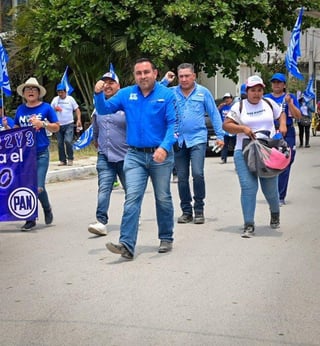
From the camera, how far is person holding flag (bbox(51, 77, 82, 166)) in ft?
55.1

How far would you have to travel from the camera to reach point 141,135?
24.4 feet

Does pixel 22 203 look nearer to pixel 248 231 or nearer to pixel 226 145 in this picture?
pixel 248 231

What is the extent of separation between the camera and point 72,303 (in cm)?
598

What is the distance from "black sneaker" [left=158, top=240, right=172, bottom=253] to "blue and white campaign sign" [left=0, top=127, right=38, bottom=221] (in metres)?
2.06

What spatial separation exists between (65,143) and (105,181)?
27.3 feet

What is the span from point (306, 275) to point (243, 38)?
53.0 feet

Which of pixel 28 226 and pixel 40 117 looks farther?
pixel 28 226

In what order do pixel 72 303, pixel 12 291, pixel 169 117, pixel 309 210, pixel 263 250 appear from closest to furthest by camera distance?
pixel 72 303, pixel 12 291, pixel 169 117, pixel 263 250, pixel 309 210

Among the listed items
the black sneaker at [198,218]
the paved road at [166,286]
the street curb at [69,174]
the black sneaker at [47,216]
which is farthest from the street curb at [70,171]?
the black sneaker at [198,218]

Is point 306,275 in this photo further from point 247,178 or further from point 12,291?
point 12,291

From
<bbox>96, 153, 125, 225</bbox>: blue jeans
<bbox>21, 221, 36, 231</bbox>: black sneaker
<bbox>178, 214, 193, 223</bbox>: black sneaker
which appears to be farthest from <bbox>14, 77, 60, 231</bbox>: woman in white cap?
<bbox>178, 214, 193, 223</bbox>: black sneaker

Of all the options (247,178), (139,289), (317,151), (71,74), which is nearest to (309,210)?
(247,178)

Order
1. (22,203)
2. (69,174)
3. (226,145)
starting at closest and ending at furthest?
(22,203) < (69,174) < (226,145)

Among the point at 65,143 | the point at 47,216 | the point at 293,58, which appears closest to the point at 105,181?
the point at 47,216
